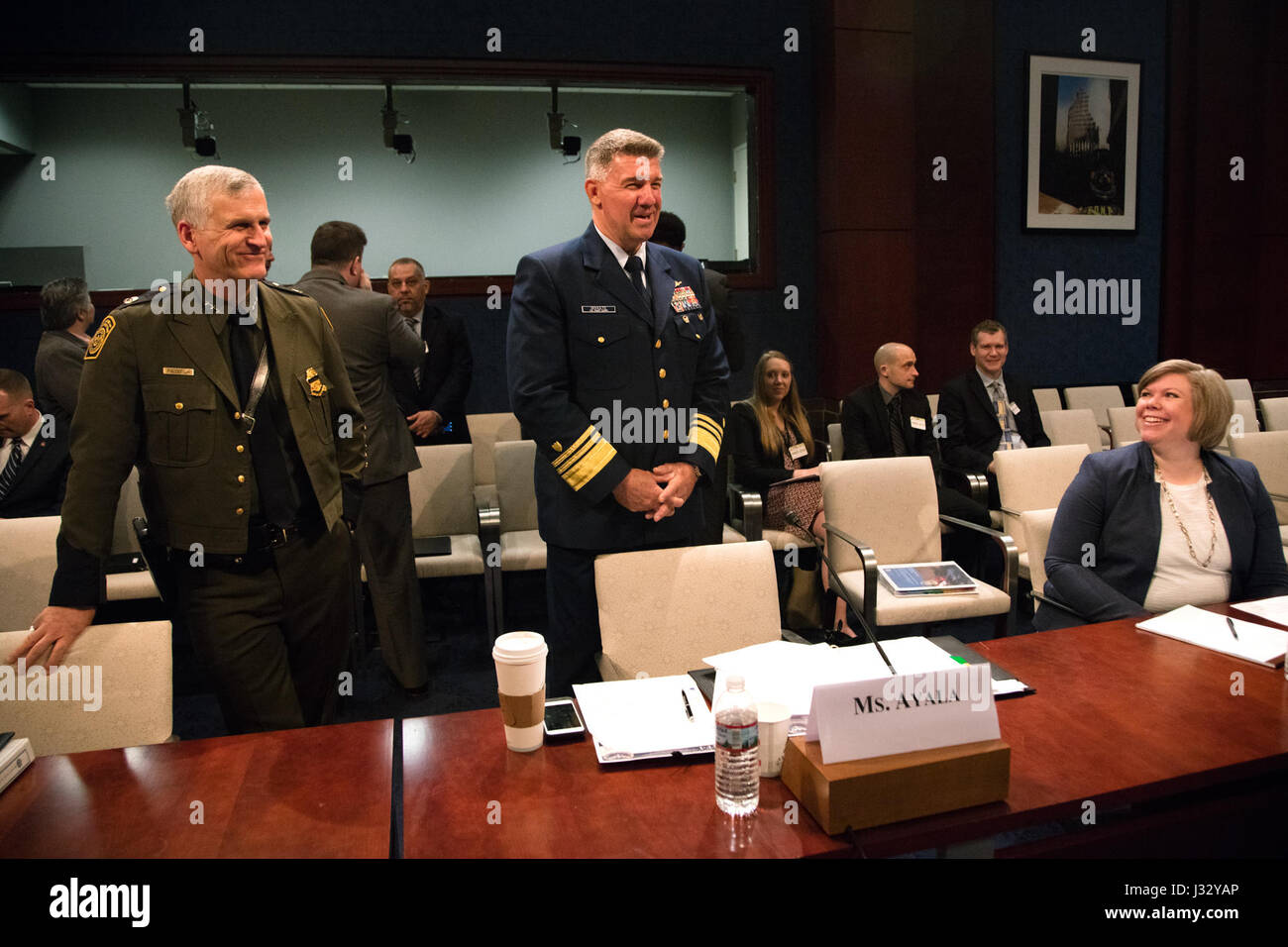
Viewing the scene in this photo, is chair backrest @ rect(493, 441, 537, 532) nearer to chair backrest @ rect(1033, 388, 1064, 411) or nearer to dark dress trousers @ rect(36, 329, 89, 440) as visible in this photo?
dark dress trousers @ rect(36, 329, 89, 440)

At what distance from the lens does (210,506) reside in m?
1.94

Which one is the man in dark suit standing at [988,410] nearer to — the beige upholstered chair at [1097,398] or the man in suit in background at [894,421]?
the man in suit in background at [894,421]

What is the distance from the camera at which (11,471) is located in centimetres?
358

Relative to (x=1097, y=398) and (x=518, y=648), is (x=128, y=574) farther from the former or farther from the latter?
(x=1097, y=398)

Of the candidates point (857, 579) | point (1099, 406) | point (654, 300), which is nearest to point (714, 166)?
point (1099, 406)

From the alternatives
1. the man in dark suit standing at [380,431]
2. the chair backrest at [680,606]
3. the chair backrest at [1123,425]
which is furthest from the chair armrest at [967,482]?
the man in dark suit standing at [380,431]

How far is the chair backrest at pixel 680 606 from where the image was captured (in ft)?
7.19

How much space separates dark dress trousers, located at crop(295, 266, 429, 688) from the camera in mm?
3205

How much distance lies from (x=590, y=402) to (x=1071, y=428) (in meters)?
3.62

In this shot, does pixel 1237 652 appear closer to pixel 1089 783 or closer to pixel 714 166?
pixel 1089 783

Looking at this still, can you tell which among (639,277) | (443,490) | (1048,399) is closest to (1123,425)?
(1048,399)

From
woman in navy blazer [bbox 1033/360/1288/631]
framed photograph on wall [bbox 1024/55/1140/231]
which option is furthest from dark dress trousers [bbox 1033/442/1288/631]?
framed photograph on wall [bbox 1024/55/1140/231]

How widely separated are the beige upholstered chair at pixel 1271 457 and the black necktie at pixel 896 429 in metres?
1.41

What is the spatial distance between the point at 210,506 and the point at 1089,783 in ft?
5.57
